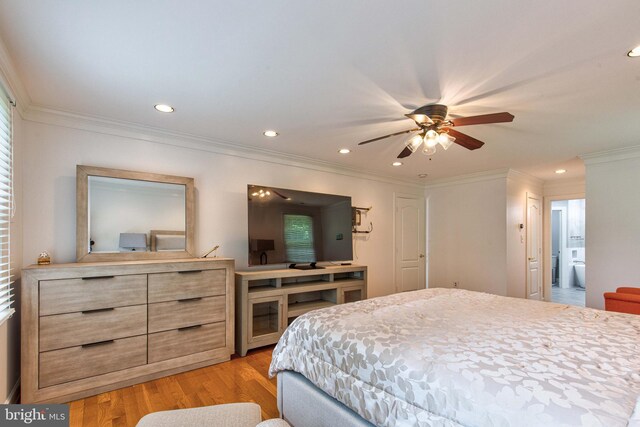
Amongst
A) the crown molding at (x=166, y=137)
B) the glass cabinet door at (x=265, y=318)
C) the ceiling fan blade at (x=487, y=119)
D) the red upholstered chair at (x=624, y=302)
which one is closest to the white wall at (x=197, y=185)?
the crown molding at (x=166, y=137)

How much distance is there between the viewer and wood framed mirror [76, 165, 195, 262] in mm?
2760

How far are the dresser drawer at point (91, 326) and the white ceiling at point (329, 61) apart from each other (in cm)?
170

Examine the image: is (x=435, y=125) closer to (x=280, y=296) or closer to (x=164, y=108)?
(x=164, y=108)

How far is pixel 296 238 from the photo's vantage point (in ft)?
12.6

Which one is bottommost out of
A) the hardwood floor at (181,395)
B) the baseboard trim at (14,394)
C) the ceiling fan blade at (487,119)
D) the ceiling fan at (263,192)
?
the hardwood floor at (181,395)

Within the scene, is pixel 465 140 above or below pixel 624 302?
above

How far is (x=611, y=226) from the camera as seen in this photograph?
3842 millimetres

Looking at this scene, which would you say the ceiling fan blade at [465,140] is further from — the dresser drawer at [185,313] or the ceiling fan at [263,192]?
the dresser drawer at [185,313]

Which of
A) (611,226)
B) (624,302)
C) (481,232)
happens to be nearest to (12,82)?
(624,302)

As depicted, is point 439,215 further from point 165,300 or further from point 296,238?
point 165,300

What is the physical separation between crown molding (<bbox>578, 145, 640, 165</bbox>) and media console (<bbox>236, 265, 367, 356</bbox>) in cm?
323

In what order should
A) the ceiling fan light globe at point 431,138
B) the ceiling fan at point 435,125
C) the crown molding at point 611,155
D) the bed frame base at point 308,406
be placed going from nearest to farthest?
1. the bed frame base at point 308,406
2. the ceiling fan at point 435,125
3. the ceiling fan light globe at point 431,138
4. the crown molding at point 611,155

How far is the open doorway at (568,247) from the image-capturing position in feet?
25.2

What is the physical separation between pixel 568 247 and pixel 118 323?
31.3 ft
